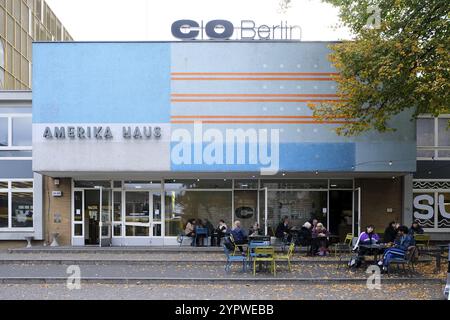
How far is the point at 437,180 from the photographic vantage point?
19594 mm

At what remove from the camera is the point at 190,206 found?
20219 mm

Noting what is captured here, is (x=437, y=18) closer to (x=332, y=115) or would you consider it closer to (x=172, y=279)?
(x=332, y=115)

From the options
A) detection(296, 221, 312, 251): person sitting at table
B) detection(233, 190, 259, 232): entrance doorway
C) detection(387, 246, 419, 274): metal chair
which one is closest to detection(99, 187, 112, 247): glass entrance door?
detection(233, 190, 259, 232): entrance doorway

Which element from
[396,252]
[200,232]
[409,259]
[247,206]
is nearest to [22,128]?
[200,232]

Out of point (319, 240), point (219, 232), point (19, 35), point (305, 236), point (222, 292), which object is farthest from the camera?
point (19, 35)

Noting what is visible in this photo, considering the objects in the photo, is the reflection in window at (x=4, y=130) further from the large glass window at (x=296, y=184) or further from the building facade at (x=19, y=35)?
the building facade at (x=19, y=35)

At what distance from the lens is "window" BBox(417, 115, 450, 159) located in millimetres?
19562

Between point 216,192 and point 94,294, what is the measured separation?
9963 mm

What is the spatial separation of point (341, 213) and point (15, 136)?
45.6 feet

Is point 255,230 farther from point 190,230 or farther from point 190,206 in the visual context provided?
point 190,206

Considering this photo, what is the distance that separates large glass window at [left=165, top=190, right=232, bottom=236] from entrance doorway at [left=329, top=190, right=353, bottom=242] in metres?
4.30

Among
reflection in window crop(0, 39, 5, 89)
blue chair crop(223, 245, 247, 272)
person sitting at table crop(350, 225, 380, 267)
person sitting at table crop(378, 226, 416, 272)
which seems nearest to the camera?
person sitting at table crop(378, 226, 416, 272)

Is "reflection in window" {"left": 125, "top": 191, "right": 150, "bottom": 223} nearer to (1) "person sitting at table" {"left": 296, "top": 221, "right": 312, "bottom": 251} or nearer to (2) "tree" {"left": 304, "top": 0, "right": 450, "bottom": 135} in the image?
(1) "person sitting at table" {"left": 296, "top": 221, "right": 312, "bottom": 251}
